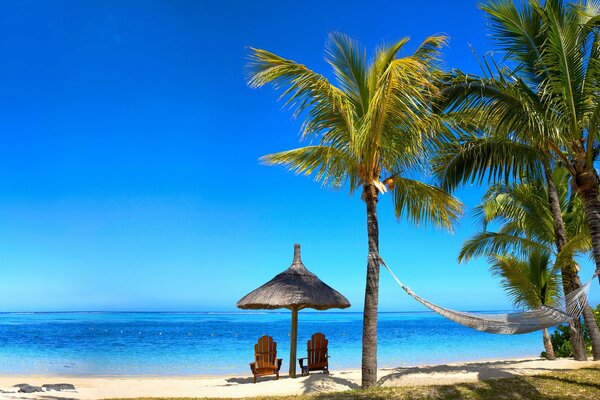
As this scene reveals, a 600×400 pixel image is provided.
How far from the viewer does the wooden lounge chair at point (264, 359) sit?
26.4 ft

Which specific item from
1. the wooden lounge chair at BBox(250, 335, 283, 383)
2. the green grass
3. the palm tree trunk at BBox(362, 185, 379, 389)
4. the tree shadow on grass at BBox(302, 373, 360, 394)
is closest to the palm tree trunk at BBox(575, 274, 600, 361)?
the green grass

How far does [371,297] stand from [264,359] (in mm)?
2569

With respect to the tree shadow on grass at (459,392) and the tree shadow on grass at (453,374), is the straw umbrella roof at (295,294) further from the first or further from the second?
the tree shadow on grass at (459,392)

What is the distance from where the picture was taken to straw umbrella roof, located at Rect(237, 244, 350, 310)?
816cm

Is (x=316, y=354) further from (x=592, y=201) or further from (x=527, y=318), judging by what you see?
(x=592, y=201)

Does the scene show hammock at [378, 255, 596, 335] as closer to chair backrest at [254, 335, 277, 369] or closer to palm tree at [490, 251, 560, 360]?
chair backrest at [254, 335, 277, 369]

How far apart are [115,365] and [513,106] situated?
51.5 ft

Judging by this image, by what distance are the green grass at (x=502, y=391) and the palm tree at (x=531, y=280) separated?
4260 millimetres

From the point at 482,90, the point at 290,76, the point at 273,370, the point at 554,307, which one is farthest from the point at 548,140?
the point at 273,370

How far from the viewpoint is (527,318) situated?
5.98 meters

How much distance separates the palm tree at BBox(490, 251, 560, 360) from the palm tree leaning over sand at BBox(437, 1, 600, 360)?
4.17 metres

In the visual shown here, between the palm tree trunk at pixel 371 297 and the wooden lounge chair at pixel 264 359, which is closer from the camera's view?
the palm tree trunk at pixel 371 297

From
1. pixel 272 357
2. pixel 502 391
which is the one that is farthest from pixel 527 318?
pixel 272 357

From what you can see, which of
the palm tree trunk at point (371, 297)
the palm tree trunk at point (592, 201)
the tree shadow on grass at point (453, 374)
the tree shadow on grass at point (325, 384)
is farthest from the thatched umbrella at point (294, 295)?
the palm tree trunk at point (592, 201)
